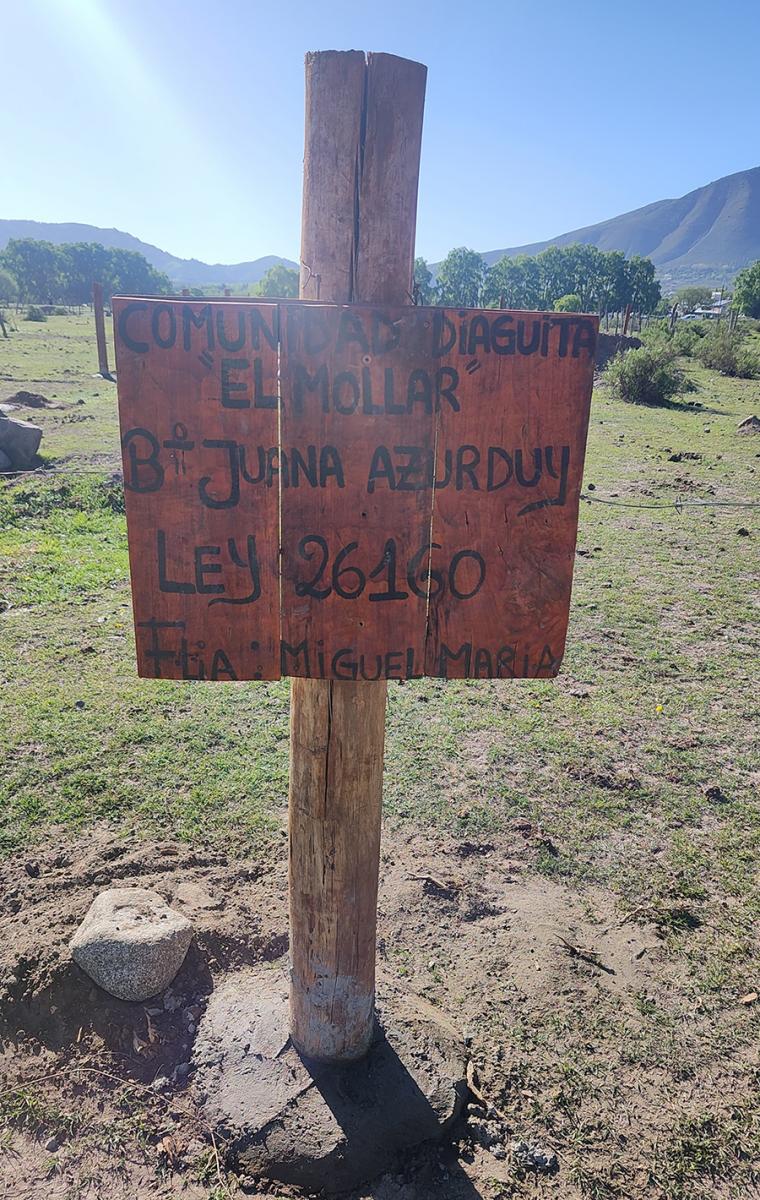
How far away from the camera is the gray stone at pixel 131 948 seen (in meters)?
2.70

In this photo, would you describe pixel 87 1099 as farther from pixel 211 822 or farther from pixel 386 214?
pixel 386 214

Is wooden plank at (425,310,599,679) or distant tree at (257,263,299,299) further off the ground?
distant tree at (257,263,299,299)

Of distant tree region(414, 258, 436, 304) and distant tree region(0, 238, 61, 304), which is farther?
distant tree region(0, 238, 61, 304)

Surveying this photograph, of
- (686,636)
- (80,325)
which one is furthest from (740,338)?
(80,325)

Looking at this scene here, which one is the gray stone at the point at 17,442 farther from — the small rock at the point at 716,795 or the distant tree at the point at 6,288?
the distant tree at the point at 6,288

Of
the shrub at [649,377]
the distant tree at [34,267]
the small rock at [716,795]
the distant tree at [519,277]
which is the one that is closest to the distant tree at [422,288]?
the small rock at [716,795]

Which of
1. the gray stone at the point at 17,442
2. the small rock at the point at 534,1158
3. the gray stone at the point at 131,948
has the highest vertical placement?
the gray stone at the point at 17,442

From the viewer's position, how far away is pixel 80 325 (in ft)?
146

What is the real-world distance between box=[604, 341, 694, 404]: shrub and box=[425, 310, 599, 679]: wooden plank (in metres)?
18.8

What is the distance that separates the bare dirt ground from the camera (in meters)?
2.28

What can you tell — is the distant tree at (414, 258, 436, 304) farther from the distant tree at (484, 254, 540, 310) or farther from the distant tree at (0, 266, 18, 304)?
the distant tree at (0, 266, 18, 304)

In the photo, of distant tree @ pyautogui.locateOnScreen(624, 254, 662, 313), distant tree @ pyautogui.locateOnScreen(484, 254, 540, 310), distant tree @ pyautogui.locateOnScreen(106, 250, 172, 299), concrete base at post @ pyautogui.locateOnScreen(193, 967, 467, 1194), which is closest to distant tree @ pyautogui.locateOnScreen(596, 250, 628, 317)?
distant tree @ pyautogui.locateOnScreen(624, 254, 662, 313)

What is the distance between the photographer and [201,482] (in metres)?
1.51

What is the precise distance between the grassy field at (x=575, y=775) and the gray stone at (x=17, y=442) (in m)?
2.78
